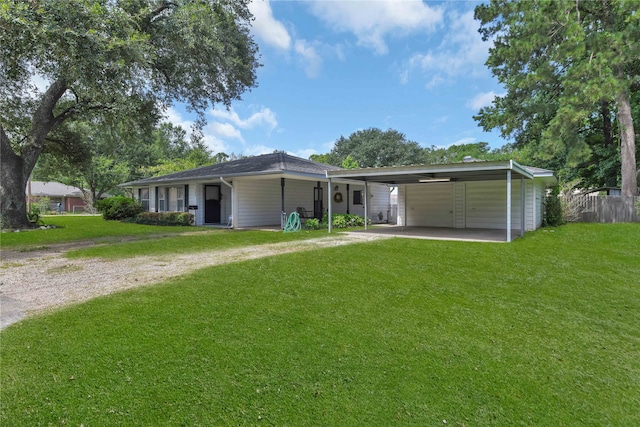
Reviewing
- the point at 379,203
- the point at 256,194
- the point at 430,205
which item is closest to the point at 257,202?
the point at 256,194

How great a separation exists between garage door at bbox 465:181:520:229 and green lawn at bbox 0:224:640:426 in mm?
8246

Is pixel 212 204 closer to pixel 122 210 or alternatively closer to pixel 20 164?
pixel 122 210

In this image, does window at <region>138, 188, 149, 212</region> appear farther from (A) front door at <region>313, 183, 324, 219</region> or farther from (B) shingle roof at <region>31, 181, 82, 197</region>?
(B) shingle roof at <region>31, 181, 82, 197</region>

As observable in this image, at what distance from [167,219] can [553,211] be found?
17156mm

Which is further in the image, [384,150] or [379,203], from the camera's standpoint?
[384,150]

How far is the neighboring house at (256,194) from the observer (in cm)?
1397

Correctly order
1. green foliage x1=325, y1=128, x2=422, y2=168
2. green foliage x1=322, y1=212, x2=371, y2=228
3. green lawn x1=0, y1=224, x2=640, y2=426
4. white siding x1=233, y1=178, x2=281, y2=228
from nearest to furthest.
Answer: green lawn x1=0, y1=224, x2=640, y2=426
green foliage x1=322, y1=212, x2=371, y2=228
white siding x1=233, y1=178, x2=281, y2=228
green foliage x1=325, y1=128, x2=422, y2=168

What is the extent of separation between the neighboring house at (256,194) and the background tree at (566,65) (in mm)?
9603

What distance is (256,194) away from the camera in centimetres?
1484

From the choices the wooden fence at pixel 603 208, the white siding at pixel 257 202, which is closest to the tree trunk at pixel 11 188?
the white siding at pixel 257 202

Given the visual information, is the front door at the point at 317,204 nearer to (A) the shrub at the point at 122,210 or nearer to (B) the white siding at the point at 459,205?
(B) the white siding at the point at 459,205

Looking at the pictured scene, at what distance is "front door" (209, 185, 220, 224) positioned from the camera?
15938 millimetres

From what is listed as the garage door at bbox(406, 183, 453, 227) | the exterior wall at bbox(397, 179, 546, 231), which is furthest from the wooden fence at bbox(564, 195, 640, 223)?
the garage door at bbox(406, 183, 453, 227)

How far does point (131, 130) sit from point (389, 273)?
515 inches
